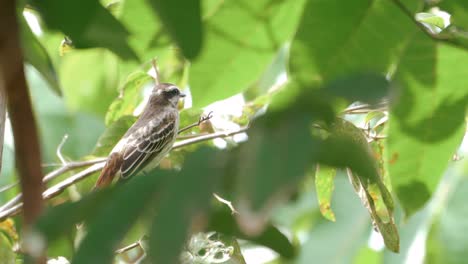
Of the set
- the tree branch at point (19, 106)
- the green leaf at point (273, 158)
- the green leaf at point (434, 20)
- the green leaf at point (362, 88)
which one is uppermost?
the tree branch at point (19, 106)

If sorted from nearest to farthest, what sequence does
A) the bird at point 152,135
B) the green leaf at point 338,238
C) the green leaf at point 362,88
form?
the green leaf at point 362,88 < the green leaf at point 338,238 < the bird at point 152,135

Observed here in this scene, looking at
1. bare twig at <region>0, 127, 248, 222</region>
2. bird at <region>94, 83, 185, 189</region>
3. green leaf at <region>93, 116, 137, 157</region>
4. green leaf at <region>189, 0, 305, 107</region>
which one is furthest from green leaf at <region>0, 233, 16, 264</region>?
bird at <region>94, 83, 185, 189</region>

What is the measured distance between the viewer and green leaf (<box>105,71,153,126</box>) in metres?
3.32

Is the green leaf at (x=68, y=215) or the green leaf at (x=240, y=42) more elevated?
the green leaf at (x=68, y=215)

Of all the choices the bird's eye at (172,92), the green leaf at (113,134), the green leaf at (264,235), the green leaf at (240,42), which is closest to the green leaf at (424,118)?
the green leaf at (240,42)

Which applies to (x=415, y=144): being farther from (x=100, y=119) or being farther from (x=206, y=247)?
(x=100, y=119)

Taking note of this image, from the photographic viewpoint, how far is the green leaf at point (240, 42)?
1661mm

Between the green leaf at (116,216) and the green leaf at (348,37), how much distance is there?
71 cm

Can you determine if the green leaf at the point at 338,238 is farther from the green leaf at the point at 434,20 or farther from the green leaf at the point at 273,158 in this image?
the green leaf at the point at 434,20

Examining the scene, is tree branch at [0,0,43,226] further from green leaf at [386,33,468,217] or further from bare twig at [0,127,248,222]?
bare twig at [0,127,248,222]

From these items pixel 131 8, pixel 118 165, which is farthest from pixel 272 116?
pixel 118 165

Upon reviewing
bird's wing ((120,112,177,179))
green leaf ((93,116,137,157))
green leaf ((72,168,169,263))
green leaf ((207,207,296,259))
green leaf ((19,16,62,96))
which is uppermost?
green leaf ((19,16,62,96))

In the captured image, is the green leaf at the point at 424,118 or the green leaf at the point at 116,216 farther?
the green leaf at the point at 424,118

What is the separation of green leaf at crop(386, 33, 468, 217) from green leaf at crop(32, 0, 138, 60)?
2.64ft
